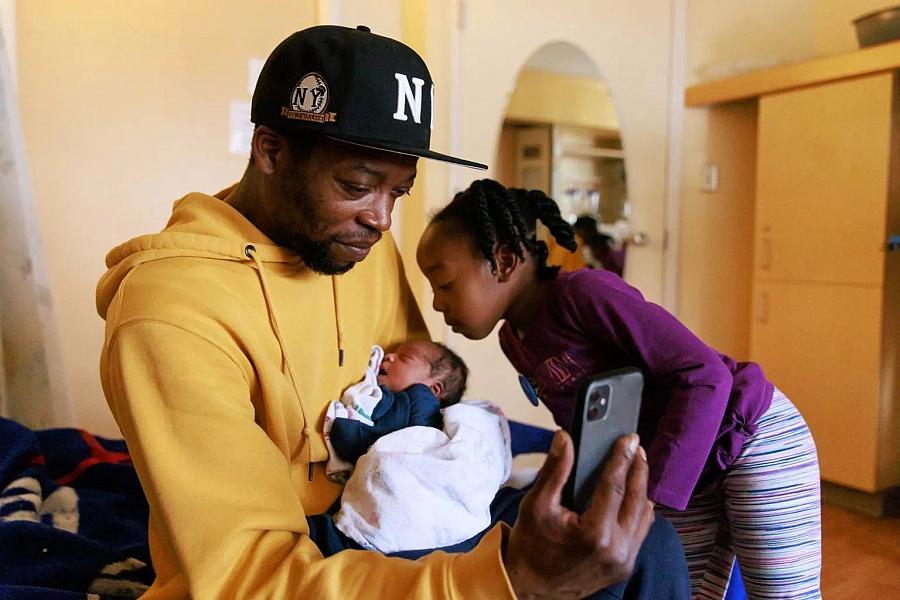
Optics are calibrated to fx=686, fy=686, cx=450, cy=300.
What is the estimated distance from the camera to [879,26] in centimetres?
243

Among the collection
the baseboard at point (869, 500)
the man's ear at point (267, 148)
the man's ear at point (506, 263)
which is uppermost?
the man's ear at point (267, 148)

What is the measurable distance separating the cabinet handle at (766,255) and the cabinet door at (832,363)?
8cm

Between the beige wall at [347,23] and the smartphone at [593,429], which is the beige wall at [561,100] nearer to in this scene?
the beige wall at [347,23]

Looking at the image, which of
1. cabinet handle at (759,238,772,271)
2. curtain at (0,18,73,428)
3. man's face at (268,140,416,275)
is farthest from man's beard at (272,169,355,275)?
cabinet handle at (759,238,772,271)

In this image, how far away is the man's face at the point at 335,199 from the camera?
0.92 metres

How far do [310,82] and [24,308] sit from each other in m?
1.19

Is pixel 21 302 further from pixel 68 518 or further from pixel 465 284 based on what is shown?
pixel 465 284

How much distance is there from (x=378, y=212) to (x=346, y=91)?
0.57 ft

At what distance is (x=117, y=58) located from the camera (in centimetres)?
197

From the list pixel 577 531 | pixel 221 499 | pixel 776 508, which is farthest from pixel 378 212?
pixel 776 508

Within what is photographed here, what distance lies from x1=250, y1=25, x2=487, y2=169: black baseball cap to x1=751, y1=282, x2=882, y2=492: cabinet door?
7.09 ft

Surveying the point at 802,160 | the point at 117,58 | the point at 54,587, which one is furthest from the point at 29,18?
the point at 802,160

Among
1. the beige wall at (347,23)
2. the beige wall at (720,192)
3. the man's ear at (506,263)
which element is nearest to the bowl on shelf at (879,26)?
the beige wall at (347,23)

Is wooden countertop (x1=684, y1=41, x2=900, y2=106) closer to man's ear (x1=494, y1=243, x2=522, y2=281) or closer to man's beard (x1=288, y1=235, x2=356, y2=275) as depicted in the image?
man's ear (x1=494, y1=243, x2=522, y2=281)
